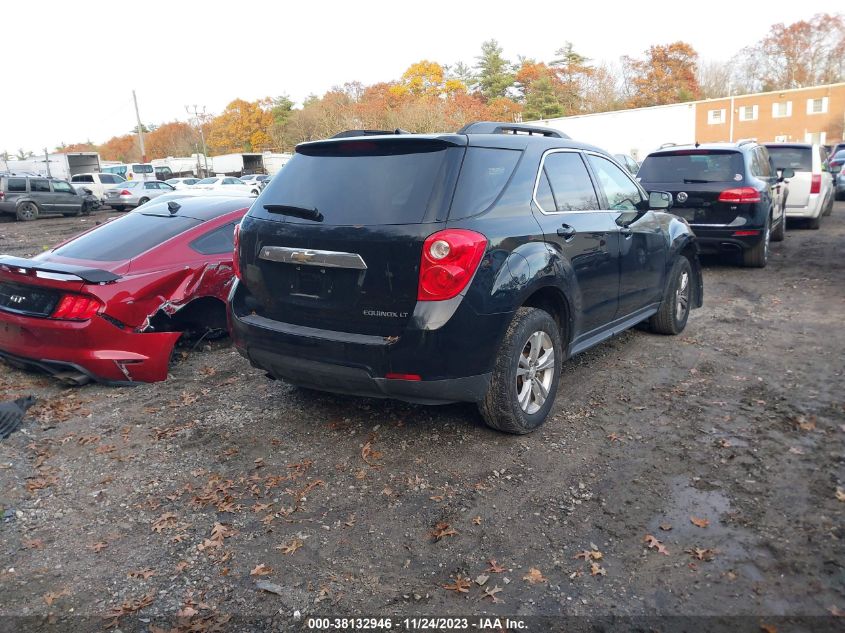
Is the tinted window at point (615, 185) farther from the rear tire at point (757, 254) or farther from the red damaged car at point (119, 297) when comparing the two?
the rear tire at point (757, 254)

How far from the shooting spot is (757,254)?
9.42 metres

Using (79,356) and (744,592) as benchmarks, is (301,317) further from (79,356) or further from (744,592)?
(744,592)

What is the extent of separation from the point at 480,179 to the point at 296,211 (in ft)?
3.71

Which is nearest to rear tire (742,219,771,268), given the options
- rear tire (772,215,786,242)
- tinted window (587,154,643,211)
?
rear tire (772,215,786,242)

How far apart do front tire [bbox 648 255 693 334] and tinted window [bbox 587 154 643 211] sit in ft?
3.04

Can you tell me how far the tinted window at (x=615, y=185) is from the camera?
5203mm

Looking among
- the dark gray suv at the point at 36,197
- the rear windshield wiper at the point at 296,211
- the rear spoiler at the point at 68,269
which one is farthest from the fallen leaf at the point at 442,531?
the dark gray suv at the point at 36,197

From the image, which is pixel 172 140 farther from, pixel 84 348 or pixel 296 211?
pixel 296 211

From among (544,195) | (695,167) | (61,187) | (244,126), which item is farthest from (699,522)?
(244,126)

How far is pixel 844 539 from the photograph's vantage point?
2992mm

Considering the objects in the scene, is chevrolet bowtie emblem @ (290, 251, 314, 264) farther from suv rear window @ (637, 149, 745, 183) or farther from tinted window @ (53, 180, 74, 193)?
tinted window @ (53, 180, 74, 193)

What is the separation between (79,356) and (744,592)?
4.56 m

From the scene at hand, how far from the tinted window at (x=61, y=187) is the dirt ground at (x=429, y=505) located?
26.7 m

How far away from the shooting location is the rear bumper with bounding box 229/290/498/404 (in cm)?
361
